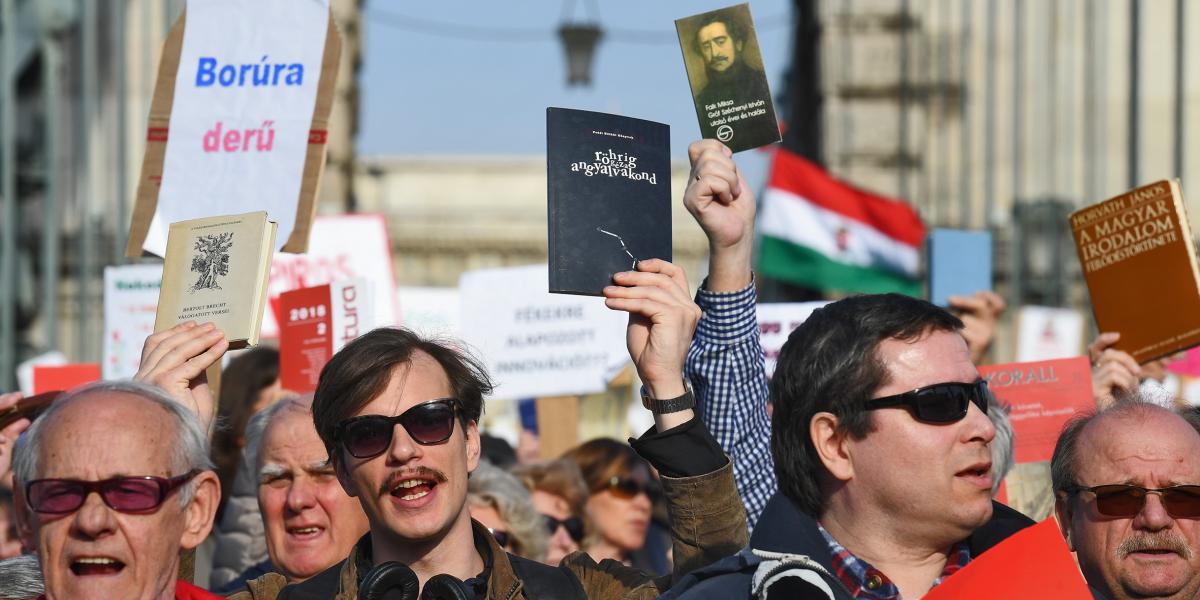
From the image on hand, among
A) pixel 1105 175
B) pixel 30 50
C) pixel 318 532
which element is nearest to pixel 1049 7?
pixel 1105 175

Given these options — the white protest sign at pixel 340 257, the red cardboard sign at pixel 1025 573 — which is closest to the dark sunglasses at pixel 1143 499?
the red cardboard sign at pixel 1025 573

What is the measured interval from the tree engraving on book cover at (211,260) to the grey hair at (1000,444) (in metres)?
1.61

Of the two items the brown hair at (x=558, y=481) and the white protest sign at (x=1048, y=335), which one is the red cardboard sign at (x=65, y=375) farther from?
the white protest sign at (x=1048, y=335)

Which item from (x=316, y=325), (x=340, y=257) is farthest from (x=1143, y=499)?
(x=340, y=257)

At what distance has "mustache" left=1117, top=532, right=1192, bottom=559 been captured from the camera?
135 inches

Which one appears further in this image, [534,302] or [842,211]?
[842,211]

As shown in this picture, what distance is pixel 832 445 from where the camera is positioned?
3.07 m

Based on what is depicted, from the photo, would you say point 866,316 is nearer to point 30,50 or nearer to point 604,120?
point 604,120

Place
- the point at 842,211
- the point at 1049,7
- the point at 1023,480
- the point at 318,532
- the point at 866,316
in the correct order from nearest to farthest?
the point at 866,316
the point at 318,532
the point at 1023,480
the point at 842,211
the point at 1049,7

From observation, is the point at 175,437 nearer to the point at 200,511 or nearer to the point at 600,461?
the point at 200,511

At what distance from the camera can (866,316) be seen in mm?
3088

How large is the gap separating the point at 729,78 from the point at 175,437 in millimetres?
1421

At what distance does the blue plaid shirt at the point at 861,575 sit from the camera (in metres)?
2.96

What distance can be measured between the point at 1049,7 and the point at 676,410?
437 inches
